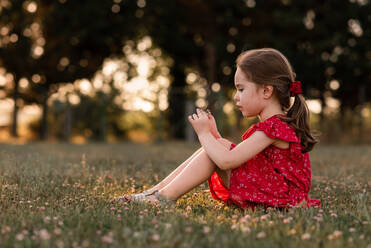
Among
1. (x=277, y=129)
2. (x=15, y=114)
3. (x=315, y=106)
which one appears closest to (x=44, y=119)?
(x=15, y=114)

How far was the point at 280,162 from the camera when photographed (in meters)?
3.24

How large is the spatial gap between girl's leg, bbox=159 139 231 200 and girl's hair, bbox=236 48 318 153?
659 mm

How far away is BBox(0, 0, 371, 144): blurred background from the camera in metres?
17.6

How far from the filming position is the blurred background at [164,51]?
17.6 meters

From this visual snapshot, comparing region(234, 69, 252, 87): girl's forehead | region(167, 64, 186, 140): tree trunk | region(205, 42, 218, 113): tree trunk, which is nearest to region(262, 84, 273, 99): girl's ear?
region(234, 69, 252, 87): girl's forehead

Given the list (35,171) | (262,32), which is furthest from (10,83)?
(35,171)

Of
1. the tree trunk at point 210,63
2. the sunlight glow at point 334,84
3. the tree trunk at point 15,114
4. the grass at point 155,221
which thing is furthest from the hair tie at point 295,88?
the tree trunk at point 15,114

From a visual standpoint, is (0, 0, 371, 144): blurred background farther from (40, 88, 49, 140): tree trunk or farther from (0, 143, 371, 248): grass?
(0, 143, 371, 248): grass

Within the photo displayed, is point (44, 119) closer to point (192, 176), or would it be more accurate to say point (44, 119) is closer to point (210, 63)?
point (210, 63)

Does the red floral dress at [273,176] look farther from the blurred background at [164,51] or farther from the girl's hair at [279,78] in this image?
the blurred background at [164,51]

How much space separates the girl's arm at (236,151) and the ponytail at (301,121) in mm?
248

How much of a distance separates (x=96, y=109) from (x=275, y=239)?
16.0 m

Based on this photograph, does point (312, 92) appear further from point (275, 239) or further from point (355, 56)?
point (275, 239)

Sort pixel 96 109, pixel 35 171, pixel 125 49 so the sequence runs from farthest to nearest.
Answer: pixel 125 49, pixel 96 109, pixel 35 171
